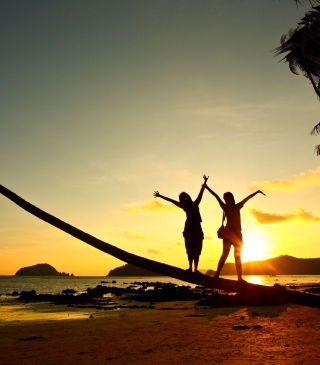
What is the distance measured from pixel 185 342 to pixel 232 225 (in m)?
7.69

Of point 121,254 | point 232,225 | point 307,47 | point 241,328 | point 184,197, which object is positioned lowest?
point 241,328

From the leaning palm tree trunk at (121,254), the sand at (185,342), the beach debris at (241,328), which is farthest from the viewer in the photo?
the beach debris at (241,328)

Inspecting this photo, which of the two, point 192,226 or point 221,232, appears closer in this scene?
point 192,226

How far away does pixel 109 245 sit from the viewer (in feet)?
6.79

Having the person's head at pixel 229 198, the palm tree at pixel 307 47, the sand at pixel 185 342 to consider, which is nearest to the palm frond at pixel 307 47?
the palm tree at pixel 307 47

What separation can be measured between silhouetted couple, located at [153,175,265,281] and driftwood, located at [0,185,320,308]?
269 cm

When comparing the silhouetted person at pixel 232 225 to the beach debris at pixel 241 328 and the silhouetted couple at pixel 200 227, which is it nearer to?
the silhouetted couple at pixel 200 227

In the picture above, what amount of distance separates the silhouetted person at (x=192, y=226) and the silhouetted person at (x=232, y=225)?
360 millimetres

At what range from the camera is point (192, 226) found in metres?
5.23

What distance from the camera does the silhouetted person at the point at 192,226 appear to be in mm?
5020

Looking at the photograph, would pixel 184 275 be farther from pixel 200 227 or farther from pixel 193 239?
pixel 200 227

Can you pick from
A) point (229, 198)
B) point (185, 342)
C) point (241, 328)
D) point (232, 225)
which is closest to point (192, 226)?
point (232, 225)

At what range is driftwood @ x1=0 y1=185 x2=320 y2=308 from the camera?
193 centimetres

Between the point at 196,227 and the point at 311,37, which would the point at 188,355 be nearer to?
the point at 196,227
